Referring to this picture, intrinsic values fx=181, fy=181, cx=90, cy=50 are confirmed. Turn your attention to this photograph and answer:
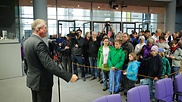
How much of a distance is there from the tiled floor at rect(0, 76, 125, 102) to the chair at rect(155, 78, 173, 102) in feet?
4.28

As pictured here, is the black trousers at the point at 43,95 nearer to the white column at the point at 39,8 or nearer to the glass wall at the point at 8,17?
the white column at the point at 39,8

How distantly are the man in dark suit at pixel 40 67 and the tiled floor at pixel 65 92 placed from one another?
6.17 feet

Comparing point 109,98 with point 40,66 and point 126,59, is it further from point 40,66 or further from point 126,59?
point 126,59

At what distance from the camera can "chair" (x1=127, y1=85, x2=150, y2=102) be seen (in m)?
2.40

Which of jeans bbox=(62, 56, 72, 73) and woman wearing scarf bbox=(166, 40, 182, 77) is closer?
woman wearing scarf bbox=(166, 40, 182, 77)

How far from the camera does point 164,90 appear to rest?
9.66ft

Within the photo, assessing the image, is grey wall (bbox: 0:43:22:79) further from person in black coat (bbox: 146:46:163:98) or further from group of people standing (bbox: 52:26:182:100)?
person in black coat (bbox: 146:46:163:98)

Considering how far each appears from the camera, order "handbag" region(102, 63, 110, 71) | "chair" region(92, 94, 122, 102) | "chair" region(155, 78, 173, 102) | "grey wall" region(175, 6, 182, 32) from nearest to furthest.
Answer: "chair" region(92, 94, 122, 102)
"chair" region(155, 78, 173, 102)
"handbag" region(102, 63, 110, 71)
"grey wall" region(175, 6, 182, 32)

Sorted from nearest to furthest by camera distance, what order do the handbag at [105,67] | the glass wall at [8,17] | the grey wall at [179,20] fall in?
the handbag at [105,67] → the glass wall at [8,17] → the grey wall at [179,20]

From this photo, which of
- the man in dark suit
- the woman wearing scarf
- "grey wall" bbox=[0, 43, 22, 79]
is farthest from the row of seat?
"grey wall" bbox=[0, 43, 22, 79]

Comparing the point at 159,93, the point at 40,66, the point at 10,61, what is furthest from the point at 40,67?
the point at 10,61

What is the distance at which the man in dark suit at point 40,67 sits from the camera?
2211 millimetres

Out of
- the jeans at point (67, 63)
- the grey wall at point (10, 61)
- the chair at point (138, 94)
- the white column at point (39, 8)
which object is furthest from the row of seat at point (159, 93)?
the white column at point (39, 8)

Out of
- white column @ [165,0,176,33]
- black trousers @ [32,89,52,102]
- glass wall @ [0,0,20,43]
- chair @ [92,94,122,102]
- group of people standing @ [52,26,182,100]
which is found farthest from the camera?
white column @ [165,0,176,33]
